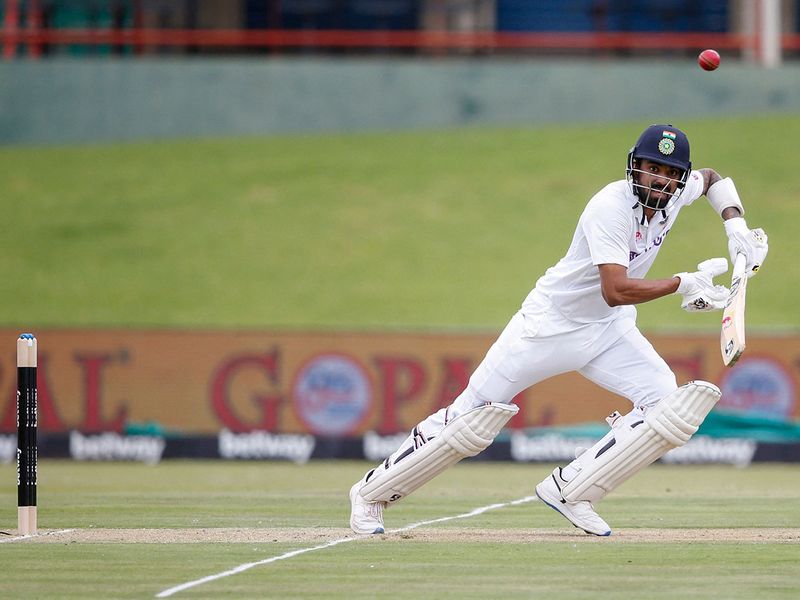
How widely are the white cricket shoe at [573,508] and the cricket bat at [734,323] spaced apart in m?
0.98

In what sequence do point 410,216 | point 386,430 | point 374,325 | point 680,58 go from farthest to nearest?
point 680,58, point 410,216, point 374,325, point 386,430

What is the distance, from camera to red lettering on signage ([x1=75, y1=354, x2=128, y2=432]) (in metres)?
15.1

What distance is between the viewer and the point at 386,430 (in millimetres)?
14688

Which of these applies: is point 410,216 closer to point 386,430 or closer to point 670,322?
point 670,322

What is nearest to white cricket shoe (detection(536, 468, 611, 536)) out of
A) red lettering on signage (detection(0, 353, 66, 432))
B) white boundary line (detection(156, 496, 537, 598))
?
white boundary line (detection(156, 496, 537, 598))

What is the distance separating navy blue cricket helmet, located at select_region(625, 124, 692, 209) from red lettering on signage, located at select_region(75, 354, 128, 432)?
930 centimetres

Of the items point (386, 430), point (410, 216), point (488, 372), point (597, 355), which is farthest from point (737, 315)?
point (410, 216)

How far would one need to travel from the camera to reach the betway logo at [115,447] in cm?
1495

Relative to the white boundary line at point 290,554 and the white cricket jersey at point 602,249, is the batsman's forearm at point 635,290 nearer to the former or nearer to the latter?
the white cricket jersey at point 602,249

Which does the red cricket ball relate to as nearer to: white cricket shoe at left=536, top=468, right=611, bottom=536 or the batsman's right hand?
the batsman's right hand

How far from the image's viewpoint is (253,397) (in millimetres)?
14891

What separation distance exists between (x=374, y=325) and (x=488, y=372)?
44.1 feet

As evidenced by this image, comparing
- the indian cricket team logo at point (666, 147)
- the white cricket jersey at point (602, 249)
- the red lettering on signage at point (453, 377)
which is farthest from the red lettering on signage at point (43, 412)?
the indian cricket team logo at point (666, 147)

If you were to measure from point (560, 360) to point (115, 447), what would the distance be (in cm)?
895
